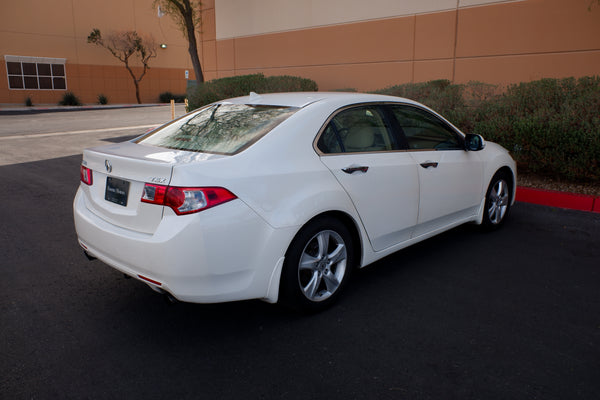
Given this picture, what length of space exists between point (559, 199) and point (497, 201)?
1768mm

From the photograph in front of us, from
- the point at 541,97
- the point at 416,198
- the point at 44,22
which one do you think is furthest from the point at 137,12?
the point at 416,198

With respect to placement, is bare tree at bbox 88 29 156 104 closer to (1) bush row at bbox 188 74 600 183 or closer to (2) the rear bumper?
(1) bush row at bbox 188 74 600 183

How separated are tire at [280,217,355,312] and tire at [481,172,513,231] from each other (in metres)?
2.27

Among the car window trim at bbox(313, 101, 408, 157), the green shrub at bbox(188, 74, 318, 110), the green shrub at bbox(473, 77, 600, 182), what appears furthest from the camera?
the green shrub at bbox(188, 74, 318, 110)

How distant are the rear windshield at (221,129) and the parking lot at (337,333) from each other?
1.23m

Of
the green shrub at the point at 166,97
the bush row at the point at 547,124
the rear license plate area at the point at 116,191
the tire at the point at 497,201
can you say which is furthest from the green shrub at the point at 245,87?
the green shrub at the point at 166,97

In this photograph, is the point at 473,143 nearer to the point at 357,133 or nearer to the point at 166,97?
the point at 357,133

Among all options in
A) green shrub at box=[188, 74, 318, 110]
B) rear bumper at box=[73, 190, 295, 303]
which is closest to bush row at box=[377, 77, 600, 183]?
rear bumper at box=[73, 190, 295, 303]

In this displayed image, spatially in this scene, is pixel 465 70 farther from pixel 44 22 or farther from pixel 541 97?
pixel 44 22

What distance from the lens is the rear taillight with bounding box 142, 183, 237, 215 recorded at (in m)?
2.90

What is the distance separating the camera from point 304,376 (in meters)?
2.84

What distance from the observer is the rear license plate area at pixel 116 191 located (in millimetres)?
3203

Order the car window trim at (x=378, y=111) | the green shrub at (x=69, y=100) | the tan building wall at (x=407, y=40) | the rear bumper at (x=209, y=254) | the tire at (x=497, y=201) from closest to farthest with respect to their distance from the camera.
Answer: the rear bumper at (x=209, y=254)
the car window trim at (x=378, y=111)
the tire at (x=497, y=201)
the tan building wall at (x=407, y=40)
the green shrub at (x=69, y=100)

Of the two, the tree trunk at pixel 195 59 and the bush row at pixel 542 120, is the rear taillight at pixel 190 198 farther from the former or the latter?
the tree trunk at pixel 195 59
